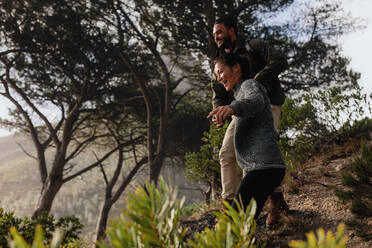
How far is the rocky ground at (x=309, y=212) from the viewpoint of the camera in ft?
10.0

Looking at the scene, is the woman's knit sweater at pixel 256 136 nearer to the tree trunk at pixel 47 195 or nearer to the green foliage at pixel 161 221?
the green foliage at pixel 161 221

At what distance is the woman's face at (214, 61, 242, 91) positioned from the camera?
6.34 feet

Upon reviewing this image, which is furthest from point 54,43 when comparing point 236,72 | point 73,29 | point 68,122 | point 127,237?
point 127,237

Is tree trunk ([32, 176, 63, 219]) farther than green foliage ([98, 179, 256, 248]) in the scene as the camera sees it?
Yes

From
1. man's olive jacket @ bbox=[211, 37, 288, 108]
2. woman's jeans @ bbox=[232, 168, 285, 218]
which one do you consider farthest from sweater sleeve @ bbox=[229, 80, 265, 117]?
man's olive jacket @ bbox=[211, 37, 288, 108]

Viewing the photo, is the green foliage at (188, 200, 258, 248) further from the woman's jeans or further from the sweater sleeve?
the woman's jeans

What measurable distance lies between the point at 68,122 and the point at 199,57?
192 inches

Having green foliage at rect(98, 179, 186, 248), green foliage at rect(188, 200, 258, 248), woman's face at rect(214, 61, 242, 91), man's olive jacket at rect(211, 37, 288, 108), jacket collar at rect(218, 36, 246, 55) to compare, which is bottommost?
green foliage at rect(188, 200, 258, 248)

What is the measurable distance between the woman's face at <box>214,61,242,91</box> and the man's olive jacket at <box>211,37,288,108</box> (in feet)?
2.60

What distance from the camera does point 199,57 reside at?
8.70 meters

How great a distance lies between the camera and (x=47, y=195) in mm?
9000

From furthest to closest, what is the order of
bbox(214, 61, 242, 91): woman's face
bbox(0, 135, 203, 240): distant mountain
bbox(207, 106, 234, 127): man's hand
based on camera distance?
bbox(0, 135, 203, 240): distant mountain < bbox(214, 61, 242, 91): woman's face < bbox(207, 106, 234, 127): man's hand

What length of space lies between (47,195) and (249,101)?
9230 mm

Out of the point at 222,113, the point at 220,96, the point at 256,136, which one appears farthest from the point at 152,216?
the point at 220,96
